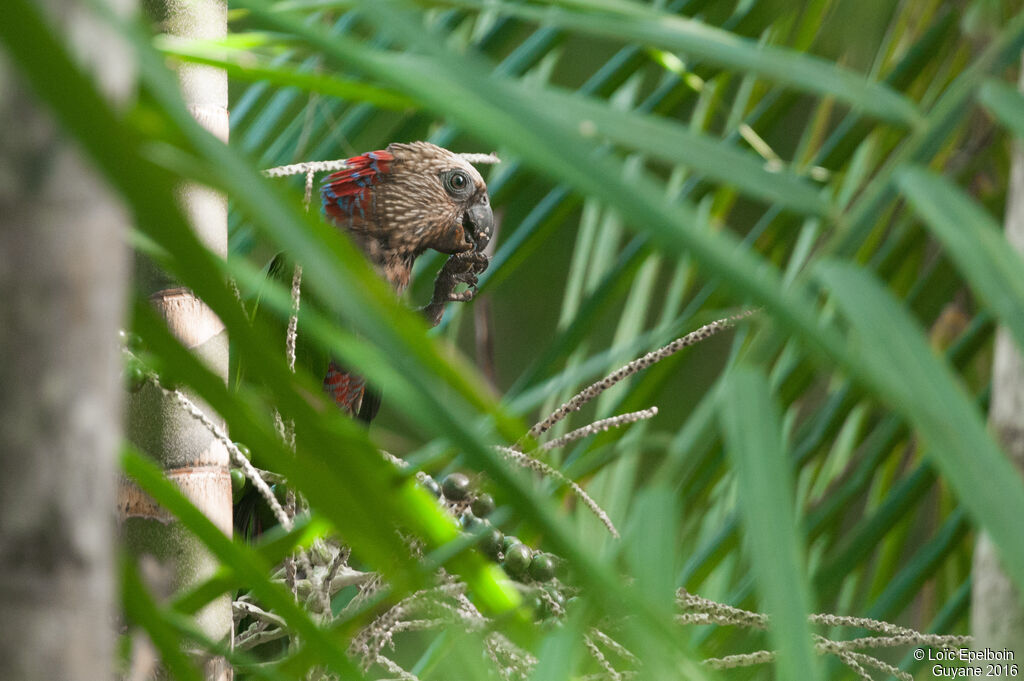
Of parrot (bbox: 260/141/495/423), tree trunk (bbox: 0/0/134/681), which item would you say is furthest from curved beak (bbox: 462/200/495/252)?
tree trunk (bbox: 0/0/134/681)

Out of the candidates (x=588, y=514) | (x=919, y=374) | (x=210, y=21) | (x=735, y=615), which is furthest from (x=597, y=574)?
(x=588, y=514)

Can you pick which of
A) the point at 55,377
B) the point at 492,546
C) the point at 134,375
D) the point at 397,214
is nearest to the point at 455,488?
the point at 492,546

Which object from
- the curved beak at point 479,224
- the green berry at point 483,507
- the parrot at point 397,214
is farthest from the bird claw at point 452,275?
the green berry at point 483,507

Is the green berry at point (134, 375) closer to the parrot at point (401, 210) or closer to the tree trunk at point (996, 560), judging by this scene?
the tree trunk at point (996, 560)

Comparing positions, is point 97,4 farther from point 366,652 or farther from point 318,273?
point 366,652

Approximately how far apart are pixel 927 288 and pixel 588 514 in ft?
1.02

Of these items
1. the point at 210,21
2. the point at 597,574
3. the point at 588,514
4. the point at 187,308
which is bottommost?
the point at 588,514

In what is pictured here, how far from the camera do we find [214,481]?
0.44 m

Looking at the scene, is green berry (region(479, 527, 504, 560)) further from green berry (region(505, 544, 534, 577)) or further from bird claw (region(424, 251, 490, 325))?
bird claw (region(424, 251, 490, 325))

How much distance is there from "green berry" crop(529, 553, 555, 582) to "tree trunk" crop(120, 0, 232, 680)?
143 mm

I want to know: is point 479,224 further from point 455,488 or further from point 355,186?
point 455,488

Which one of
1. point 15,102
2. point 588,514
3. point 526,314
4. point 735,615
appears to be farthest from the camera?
point 526,314

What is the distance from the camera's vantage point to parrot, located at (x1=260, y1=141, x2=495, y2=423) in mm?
927

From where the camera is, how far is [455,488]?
0.46 metres
